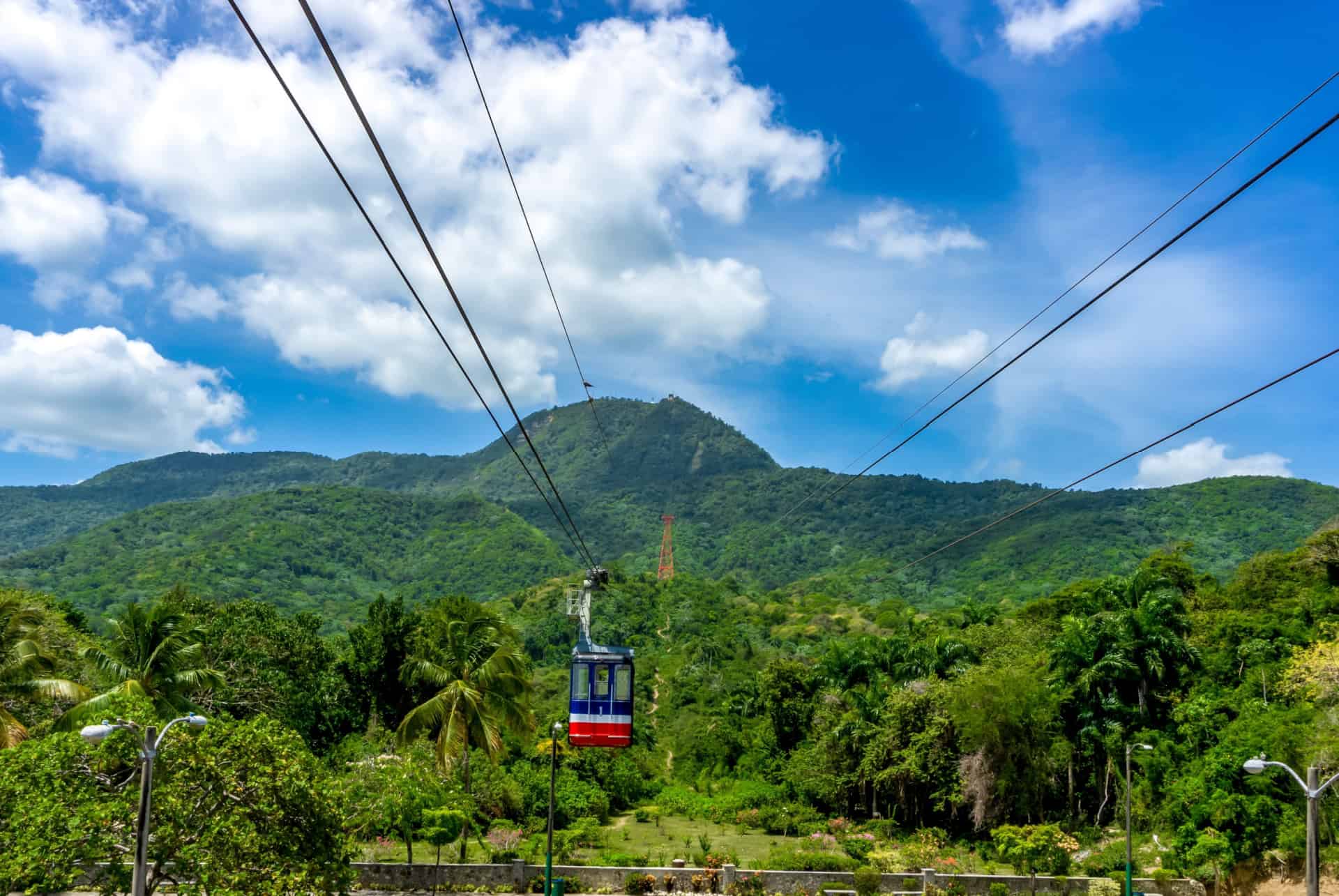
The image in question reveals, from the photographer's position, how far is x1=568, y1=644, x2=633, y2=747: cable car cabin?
21594 millimetres

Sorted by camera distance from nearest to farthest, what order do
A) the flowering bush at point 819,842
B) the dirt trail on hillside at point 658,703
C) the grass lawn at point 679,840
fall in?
the grass lawn at point 679,840
the flowering bush at point 819,842
the dirt trail on hillside at point 658,703

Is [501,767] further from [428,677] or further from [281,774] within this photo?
[281,774]

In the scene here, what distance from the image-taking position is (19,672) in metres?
24.7

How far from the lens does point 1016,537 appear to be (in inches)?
5531

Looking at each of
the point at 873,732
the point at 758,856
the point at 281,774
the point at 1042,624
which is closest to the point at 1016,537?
the point at 1042,624

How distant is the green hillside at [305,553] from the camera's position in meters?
110

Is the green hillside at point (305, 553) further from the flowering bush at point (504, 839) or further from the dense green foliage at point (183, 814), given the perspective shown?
the dense green foliage at point (183, 814)

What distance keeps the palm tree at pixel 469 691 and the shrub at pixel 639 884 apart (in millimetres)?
5907

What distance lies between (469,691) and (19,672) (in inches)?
486

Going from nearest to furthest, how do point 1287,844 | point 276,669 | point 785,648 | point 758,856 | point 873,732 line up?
point 1287,844
point 758,856
point 276,669
point 873,732
point 785,648

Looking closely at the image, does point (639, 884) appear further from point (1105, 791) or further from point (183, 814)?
point (1105, 791)

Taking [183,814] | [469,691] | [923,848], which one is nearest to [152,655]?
[469,691]

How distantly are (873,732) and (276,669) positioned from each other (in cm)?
2572

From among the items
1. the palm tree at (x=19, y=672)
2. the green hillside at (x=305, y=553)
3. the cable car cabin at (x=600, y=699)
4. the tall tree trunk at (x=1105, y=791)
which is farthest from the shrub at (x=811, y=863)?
the green hillside at (x=305, y=553)
